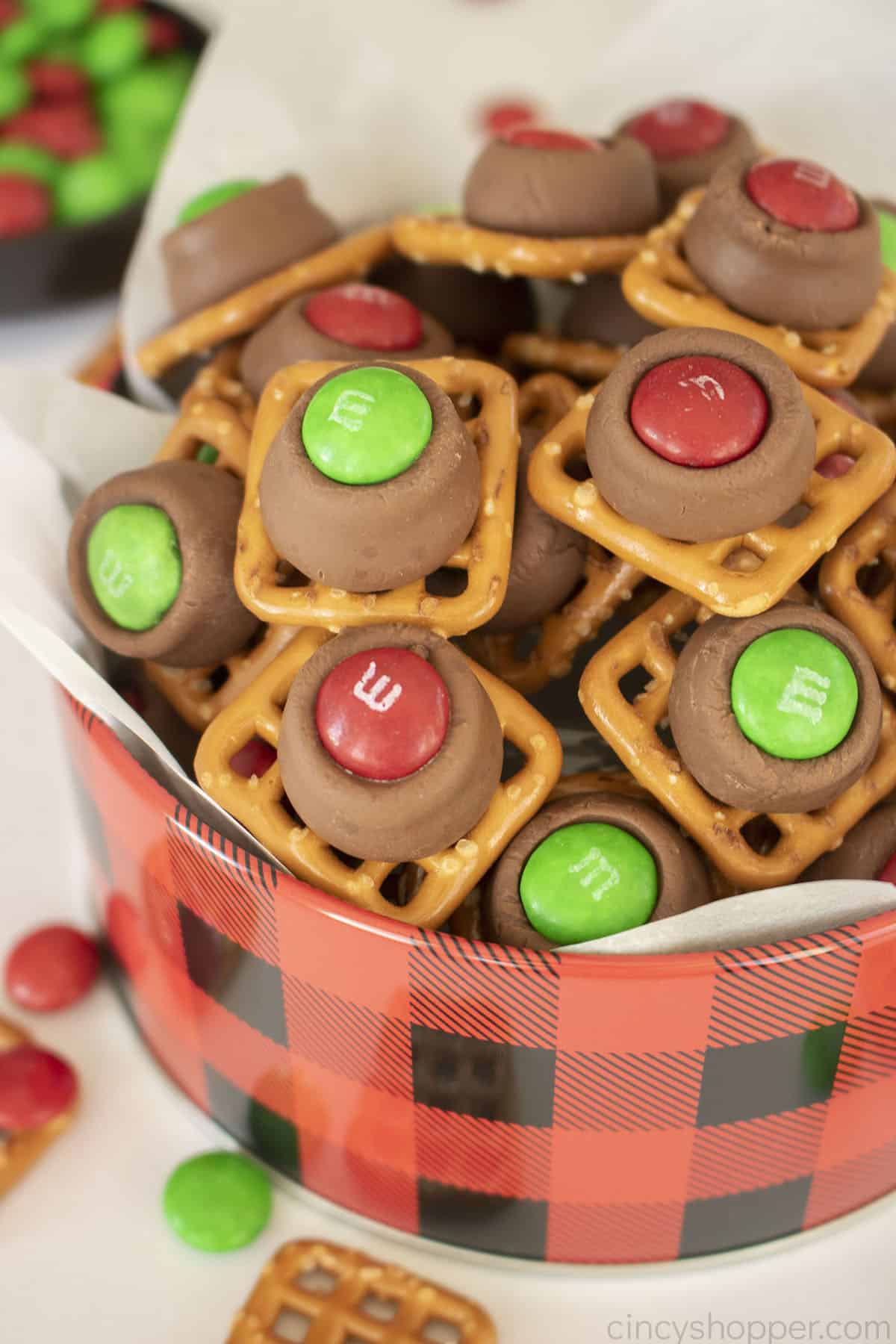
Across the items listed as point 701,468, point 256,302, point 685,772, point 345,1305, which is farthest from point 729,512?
point 345,1305

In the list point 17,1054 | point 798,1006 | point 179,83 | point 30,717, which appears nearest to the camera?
point 798,1006

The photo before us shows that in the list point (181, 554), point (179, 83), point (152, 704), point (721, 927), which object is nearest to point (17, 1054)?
point (152, 704)

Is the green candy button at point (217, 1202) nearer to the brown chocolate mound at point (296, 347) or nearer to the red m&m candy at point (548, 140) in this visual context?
the brown chocolate mound at point (296, 347)

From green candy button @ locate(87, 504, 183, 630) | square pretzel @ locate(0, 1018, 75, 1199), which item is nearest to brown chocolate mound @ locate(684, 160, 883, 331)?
green candy button @ locate(87, 504, 183, 630)

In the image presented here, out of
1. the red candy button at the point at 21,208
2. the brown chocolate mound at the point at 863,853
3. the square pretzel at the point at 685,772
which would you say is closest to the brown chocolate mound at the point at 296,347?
the square pretzel at the point at 685,772

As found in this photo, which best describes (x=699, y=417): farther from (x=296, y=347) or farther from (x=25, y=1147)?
(x=25, y=1147)

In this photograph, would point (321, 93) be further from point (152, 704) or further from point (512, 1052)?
point (512, 1052)
